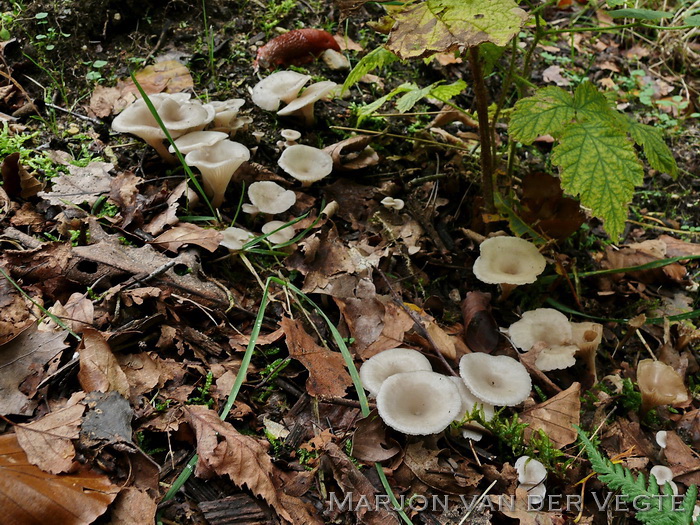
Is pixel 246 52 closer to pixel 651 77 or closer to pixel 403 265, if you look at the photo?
pixel 403 265

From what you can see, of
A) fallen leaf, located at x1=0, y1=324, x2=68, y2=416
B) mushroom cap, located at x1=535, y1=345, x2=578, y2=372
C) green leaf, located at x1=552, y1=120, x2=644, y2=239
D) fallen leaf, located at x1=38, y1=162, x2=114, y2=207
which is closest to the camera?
fallen leaf, located at x1=0, y1=324, x2=68, y2=416

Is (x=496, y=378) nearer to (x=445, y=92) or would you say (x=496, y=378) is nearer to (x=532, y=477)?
(x=532, y=477)

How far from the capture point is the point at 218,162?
316 cm

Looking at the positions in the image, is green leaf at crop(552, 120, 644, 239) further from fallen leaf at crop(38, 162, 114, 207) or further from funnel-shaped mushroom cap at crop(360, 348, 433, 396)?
fallen leaf at crop(38, 162, 114, 207)

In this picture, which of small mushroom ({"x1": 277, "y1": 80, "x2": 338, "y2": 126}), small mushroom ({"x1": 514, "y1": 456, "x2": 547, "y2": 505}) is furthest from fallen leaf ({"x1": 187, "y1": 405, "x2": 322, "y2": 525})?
small mushroom ({"x1": 277, "y1": 80, "x2": 338, "y2": 126})

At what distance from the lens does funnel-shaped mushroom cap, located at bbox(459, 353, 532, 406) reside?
262cm

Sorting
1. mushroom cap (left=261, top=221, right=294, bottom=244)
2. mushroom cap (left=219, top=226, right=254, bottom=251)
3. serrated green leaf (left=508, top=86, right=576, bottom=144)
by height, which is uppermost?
serrated green leaf (left=508, top=86, right=576, bottom=144)

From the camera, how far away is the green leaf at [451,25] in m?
2.22

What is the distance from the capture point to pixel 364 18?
4.93 meters

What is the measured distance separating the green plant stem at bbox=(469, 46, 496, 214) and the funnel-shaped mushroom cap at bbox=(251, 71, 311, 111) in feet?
4.32

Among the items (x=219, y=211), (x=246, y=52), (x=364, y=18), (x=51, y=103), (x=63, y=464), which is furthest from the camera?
(x=364, y=18)

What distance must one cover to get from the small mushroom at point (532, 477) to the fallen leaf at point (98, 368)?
186 cm

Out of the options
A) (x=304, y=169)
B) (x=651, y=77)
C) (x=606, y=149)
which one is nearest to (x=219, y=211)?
(x=304, y=169)

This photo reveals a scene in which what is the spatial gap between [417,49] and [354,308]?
1.45 m
